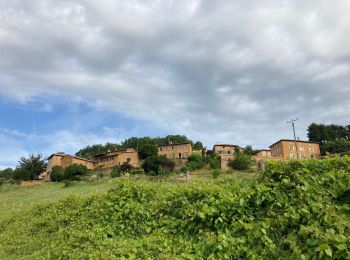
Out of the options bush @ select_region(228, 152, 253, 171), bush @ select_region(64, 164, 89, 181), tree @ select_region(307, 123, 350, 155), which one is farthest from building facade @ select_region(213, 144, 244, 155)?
bush @ select_region(64, 164, 89, 181)

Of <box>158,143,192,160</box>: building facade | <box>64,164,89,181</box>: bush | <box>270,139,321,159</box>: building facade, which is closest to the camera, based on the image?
<box>64,164,89,181</box>: bush

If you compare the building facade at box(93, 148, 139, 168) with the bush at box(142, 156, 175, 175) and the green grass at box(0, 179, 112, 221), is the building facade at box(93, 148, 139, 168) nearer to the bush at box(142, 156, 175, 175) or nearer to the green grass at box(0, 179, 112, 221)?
the bush at box(142, 156, 175, 175)

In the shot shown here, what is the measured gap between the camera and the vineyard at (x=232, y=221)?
436cm

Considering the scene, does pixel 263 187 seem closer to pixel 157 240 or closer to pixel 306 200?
pixel 306 200

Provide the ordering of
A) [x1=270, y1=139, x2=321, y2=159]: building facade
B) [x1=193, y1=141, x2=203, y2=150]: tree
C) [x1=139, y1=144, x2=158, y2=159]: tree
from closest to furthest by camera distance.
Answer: [x1=139, y1=144, x2=158, y2=159]: tree < [x1=270, y1=139, x2=321, y2=159]: building facade < [x1=193, y1=141, x2=203, y2=150]: tree

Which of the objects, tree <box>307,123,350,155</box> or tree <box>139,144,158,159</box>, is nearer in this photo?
tree <box>139,144,158,159</box>

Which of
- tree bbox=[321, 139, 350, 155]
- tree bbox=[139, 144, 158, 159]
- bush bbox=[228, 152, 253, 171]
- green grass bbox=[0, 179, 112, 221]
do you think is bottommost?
green grass bbox=[0, 179, 112, 221]

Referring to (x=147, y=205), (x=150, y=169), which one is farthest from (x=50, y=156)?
(x=147, y=205)

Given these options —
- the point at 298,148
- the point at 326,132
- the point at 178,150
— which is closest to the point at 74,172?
the point at 178,150

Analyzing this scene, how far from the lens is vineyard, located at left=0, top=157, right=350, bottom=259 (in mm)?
4363

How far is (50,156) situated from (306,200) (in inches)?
3669

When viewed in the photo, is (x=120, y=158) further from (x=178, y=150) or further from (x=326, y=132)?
Result: (x=326, y=132)

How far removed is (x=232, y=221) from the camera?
5.66m

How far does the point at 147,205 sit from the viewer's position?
8.11 m
